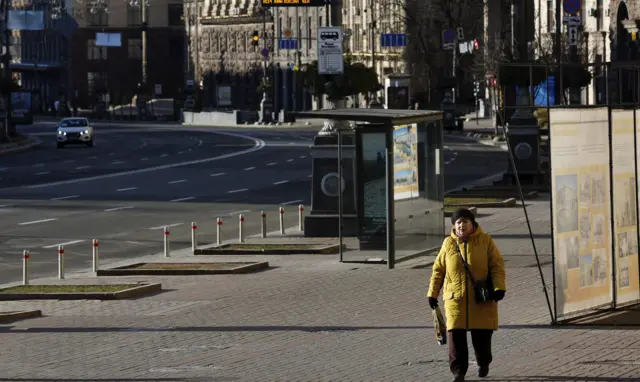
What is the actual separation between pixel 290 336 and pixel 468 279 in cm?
373

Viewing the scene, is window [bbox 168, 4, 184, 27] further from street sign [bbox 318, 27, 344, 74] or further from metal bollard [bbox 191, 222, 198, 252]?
metal bollard [bbox 191, 222, 198, 252]

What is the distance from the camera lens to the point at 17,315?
18781 mm

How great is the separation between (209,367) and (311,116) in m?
10.2

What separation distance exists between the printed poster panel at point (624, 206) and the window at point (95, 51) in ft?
571

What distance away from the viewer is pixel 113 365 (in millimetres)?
14781

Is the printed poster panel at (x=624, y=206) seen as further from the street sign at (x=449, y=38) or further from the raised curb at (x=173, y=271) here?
the street sign at (x=449, y=38)

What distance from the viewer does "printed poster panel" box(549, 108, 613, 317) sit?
52.5 ft

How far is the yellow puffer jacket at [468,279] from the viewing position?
1318 cm

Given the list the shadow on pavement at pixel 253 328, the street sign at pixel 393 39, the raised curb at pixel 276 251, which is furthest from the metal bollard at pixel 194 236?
the street sign at pixel 393 39

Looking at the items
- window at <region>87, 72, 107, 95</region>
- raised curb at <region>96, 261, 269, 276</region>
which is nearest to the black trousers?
raised curb at <region>96, 261, 269, 276</region>

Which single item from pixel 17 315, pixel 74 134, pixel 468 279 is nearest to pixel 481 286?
pixel 468 279

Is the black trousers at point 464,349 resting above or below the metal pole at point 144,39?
below

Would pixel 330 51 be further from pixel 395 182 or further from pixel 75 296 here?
pixel 75 296

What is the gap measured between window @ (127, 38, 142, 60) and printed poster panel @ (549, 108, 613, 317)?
174815mm
